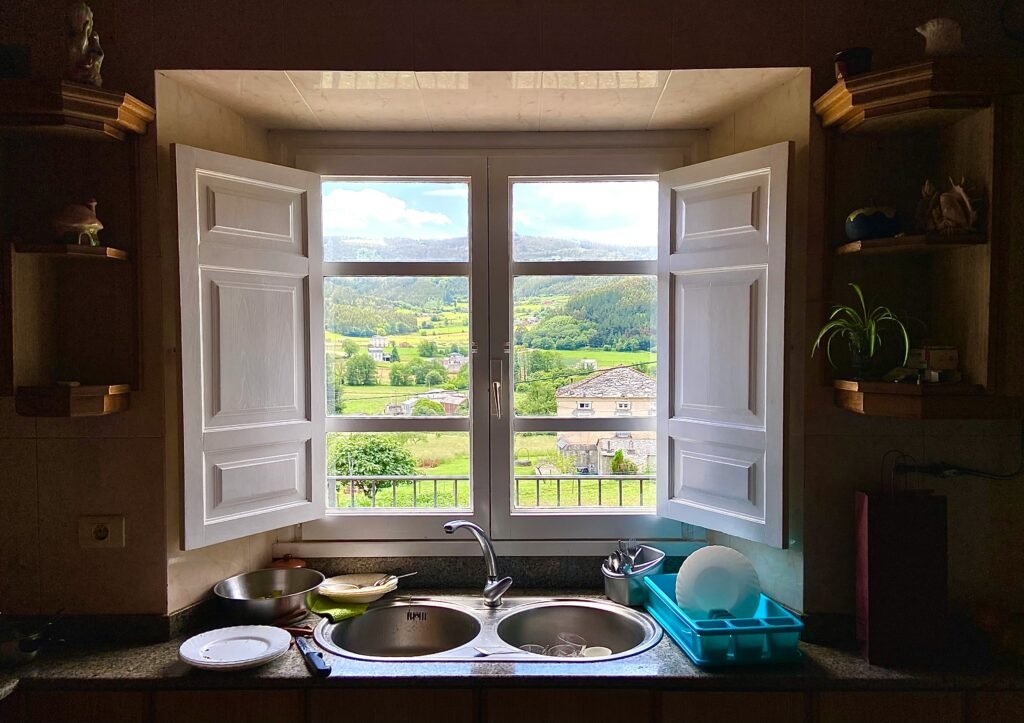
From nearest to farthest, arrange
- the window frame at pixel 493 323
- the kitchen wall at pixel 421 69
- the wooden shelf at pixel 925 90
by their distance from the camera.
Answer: the wooden shelf at pixel 925 90, the kitchen wall at pixel 421 69, the window frame at pixel 493 323

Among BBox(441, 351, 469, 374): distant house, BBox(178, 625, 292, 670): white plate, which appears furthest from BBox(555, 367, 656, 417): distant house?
BBox(178, 625, 292, 670): white plate

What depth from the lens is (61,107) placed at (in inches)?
56.4

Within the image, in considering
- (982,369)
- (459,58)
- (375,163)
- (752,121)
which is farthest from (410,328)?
(982,369)

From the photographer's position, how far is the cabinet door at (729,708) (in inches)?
56.6

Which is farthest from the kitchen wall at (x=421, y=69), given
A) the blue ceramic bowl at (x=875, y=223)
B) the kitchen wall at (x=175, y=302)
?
the blue ceramic bowl at (x=875, y=223)

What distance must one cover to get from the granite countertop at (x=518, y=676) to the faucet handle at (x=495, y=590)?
0.32 m

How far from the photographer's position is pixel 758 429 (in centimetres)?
169

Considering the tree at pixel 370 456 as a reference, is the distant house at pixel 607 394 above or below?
above

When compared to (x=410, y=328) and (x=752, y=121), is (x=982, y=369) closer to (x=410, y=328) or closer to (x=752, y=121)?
(x=752, y=121)

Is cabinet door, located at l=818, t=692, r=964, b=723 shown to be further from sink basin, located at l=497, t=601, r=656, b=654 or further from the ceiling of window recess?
the ceiling of window recess

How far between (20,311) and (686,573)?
1775 millimetres

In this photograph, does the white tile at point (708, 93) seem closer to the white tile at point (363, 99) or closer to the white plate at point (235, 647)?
the white tile at point (363, 99)

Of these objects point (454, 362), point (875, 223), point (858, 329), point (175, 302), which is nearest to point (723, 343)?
point (858, 329)

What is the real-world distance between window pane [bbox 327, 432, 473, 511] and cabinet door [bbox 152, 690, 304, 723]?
67 centimetres
